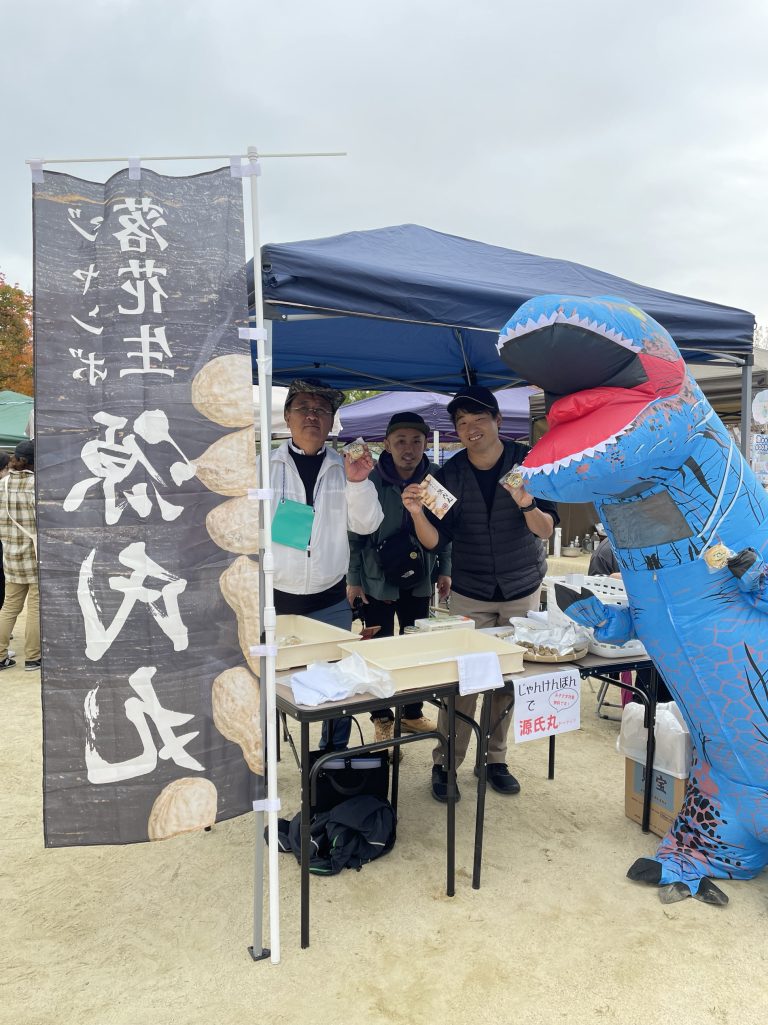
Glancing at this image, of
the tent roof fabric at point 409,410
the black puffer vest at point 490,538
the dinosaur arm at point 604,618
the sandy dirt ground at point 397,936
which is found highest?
the tent roof fabric at point 409,410

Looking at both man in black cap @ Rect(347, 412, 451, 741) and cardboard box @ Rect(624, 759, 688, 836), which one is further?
man in black cap @ Rect(347, 412, 451, 741)

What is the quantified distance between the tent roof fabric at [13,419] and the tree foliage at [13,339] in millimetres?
5856

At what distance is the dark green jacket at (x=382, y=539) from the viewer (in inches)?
156

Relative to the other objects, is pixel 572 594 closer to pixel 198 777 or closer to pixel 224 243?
pixel 198 777

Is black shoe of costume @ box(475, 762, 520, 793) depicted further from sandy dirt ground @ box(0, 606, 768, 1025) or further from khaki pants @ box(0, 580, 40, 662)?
khaki pants @ box(0, 580, 40, 662)

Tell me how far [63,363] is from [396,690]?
1.45m

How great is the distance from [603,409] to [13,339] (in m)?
19.2

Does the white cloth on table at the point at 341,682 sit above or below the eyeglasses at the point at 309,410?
below

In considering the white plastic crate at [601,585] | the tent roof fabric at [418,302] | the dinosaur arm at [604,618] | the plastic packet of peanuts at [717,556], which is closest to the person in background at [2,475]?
the tent roof fabric at [418,302]

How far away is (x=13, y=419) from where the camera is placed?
11148 millimetres

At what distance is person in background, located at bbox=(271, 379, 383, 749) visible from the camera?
2.98m

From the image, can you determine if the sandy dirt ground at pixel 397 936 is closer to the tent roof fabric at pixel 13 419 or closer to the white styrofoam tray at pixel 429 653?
the white styrofoam tray at pixel 429 653

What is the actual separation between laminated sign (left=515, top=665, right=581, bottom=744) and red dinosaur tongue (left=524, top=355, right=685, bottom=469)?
88 centimetres

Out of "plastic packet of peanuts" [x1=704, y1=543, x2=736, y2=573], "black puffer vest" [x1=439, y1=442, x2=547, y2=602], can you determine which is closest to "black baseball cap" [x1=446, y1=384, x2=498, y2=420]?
"black puffer vest" [x1=439, y1=442, x2=547, y2=602]
